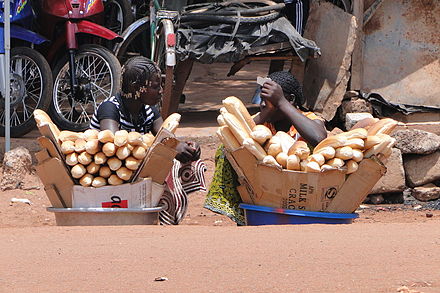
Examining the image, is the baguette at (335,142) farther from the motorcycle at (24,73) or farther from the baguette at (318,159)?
the motorcycle at (24,73)

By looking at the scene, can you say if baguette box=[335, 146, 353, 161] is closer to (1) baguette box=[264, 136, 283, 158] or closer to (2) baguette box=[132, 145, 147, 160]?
(1) baguette box=[264, 136, 283, 158]

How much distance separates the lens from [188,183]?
561cm

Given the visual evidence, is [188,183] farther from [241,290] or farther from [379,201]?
[379,201]

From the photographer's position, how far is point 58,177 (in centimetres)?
506

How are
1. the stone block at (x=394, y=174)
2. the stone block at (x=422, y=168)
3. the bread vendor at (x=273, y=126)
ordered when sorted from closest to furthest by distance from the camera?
1. the bread vendor at (x=273, y=126)
2. the stone block at (x=394, y=174)
3. the stone block at (x=422, y=168)

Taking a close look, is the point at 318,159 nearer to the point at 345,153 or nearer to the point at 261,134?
the point at 345,153

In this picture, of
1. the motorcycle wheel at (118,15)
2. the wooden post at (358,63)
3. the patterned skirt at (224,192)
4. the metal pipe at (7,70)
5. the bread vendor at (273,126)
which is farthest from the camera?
the motorcycle wheel at (118,15)

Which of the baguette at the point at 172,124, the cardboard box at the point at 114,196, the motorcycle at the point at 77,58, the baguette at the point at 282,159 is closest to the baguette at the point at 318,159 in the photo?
the baguette at the point at 282,159

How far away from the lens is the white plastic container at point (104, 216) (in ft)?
16.7

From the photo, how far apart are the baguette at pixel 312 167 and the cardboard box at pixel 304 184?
3 centimetres

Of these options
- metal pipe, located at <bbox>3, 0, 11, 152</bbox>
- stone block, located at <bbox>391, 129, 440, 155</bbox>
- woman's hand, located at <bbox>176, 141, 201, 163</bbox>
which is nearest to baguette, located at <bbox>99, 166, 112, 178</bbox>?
woman's hand, located at <bbox>176, 141, 201, 163</bbox>

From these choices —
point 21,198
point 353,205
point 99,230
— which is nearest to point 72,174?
point 99,230

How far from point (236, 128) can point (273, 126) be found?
543 mm

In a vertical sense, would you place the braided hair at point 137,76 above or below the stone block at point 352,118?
above
